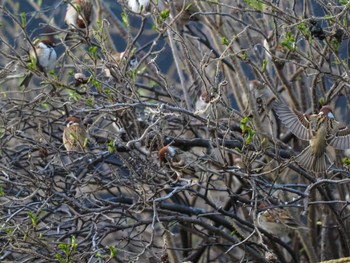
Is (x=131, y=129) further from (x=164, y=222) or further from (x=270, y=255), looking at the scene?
(x=270, y=255)

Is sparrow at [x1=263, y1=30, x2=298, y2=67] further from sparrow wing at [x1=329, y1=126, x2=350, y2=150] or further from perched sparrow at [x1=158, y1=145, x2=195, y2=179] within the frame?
perched sparrow at [x1=158, y1=145, x2=195, y2=179]

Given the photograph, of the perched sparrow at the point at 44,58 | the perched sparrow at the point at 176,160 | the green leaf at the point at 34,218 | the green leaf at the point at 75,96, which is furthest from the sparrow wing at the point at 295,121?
the perched sparrow at the point at 44,58

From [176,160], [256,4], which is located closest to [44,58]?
[176,160]

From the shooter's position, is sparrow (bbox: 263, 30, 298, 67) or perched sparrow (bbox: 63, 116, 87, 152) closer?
perched sparrow (bbox: 63, 116, 87, 152)

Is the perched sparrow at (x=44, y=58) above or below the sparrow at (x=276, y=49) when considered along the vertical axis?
below

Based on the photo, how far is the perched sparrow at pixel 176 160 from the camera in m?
4.64

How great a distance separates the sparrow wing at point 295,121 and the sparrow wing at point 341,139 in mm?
143

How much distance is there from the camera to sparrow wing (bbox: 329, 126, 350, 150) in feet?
15.9

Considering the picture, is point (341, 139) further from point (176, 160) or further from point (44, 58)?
point (44, 58)

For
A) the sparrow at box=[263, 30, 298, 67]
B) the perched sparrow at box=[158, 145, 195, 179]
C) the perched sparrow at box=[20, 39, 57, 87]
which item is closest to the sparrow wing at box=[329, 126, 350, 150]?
the sparrow at box=[263, 30, 298, 67]

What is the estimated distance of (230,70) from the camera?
610cm

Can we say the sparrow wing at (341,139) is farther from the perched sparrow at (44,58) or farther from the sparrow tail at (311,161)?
the perched sparrow at (44,58)

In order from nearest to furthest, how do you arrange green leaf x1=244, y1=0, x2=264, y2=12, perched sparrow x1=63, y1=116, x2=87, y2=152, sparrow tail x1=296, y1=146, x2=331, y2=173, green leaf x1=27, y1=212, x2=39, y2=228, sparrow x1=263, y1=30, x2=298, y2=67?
green leaf x1=27, y1=212, x2=39, y2=228 → green leaf x1=244, y1=0, x2=264, y2=12 → sparrow tail x1=296, y1=146, x2=331, y2=173 → perched sparrow x1=63, y1=116, x2=87, y2=152 → sparrow x1=263, y1=30, x2=298, y2=67

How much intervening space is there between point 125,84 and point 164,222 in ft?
2.74
